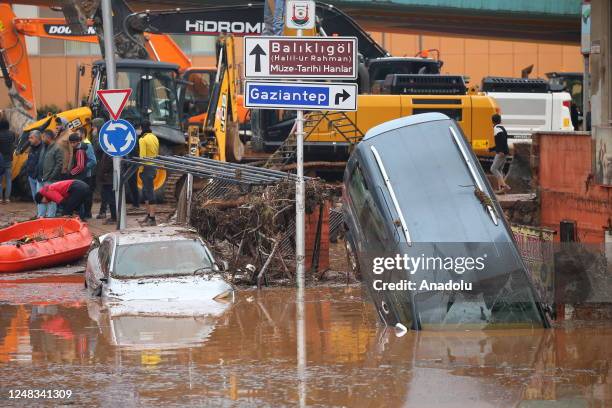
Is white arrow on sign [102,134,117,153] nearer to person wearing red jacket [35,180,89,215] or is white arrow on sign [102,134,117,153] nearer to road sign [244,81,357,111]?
person wearing red jacket [35,180,89,215]

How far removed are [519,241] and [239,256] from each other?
448 centimetres

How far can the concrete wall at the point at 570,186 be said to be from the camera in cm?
1627

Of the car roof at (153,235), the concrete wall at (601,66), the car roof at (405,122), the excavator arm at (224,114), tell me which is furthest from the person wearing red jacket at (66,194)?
the concrete wall at (601,66)

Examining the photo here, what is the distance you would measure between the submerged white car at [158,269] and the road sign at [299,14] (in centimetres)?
325

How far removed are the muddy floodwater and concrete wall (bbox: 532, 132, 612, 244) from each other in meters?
3.21

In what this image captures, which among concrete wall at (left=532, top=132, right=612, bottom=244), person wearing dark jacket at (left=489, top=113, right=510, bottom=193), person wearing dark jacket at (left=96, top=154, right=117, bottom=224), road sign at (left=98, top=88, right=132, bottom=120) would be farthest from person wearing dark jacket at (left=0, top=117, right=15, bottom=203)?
concrete wall at (left=532, top=132, right=612, bottom=244)

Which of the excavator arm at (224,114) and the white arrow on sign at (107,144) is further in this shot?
the excavator arm at (224,114)

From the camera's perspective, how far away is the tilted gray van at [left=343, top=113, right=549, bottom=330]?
40.3ft

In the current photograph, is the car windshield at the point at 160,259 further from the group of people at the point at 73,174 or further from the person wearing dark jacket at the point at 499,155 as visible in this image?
the person wearing dark jacket at the point at 499,155

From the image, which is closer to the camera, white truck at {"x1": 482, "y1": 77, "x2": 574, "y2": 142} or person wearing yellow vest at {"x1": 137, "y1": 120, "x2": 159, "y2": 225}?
person wearing yellow vest at {"x1": 137, "y1": 120, "x2": 159, "y2": 225}

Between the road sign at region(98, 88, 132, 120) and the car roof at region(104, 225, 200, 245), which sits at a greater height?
the road sign at region(98, 88, 132, 120)

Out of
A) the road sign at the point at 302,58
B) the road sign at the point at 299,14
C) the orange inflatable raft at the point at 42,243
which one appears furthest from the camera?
the orange inflatable raft at the point at 42,243

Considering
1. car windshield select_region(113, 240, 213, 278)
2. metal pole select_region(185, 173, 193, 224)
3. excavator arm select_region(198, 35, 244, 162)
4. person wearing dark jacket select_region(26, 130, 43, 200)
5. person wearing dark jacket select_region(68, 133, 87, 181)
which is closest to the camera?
car windshield select_region(113, 240, 213, 278)

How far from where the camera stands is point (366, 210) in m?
13.6
